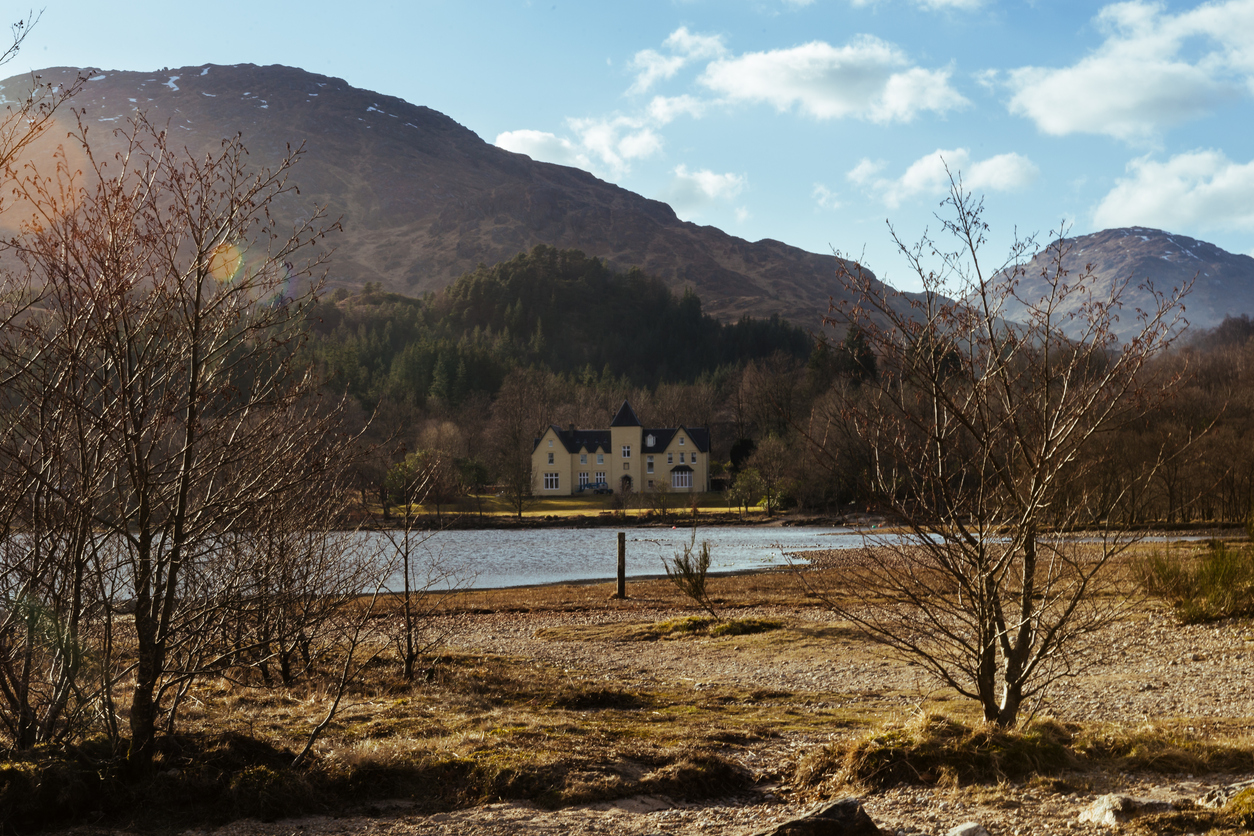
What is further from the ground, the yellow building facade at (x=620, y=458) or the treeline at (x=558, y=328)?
the treeline at (x=558, y=328)

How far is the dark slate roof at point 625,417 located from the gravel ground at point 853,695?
64.1m

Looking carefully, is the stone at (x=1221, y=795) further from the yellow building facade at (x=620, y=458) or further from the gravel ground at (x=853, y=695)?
the yellow building facade at (x=620, y=458)

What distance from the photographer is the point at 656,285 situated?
154500 millimetres

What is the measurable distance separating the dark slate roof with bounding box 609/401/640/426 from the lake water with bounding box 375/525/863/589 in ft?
91.4

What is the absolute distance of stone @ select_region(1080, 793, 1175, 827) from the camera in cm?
464

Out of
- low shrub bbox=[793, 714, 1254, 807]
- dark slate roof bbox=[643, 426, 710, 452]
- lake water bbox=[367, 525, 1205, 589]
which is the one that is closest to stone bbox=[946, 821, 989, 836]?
low shrub bbox=[793, 714, 1254, 807]

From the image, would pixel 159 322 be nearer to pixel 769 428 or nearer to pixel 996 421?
pixel 996 421

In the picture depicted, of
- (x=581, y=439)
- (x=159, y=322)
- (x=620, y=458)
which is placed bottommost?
(x=620, y=458)

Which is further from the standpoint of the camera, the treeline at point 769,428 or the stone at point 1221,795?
the treeline at point 769,428

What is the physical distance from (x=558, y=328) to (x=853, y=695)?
132m

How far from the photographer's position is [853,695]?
990 cm

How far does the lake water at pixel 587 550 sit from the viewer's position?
3216cm

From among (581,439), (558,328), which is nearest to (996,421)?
(581,439)

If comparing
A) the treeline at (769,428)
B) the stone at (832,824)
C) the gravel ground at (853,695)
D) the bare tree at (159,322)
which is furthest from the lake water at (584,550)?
the stone at (832,824)
